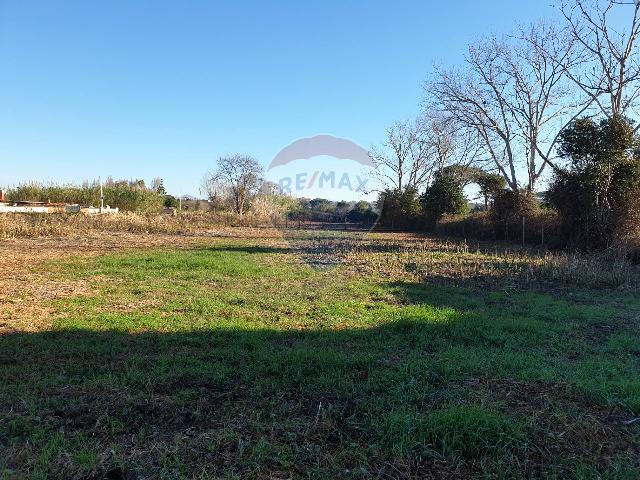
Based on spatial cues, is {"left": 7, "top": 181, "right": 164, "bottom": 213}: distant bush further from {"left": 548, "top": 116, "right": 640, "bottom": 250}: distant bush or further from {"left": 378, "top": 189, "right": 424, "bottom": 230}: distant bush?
{"left": 548, "top": 116, "right": 640, "bottom": 250}: distant bush

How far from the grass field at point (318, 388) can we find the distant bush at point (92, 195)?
22.2 m

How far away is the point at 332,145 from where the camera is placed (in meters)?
12.5

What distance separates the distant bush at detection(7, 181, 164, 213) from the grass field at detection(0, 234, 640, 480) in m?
22.2

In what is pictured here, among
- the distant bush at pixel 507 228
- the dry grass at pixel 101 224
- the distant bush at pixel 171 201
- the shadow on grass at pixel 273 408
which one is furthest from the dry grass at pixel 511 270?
the distant bush at pixel 171 201

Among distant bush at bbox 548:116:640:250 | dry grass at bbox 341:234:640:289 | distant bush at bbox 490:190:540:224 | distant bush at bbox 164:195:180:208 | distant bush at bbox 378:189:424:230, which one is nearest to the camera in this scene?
dry grass at bbox 341:234:640:289

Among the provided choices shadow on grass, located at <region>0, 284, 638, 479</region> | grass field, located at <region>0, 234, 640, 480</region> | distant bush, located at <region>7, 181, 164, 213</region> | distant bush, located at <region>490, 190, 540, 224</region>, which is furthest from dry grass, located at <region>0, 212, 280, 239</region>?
distant bush, located at <region>490, 190, 540, 224</region>

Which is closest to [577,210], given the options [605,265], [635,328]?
[605,265]

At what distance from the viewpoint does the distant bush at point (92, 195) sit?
2431 cm

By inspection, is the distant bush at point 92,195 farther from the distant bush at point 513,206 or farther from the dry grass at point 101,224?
the distant bush at point 513,206

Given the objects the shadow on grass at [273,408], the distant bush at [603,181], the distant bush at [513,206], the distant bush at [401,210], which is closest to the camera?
the shadow on grass at [273,408]

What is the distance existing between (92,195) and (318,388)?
27.4m

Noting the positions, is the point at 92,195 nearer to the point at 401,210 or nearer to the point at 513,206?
the point at 401,210

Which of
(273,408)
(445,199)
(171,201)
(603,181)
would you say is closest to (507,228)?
(603,181)

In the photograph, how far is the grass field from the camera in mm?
2234
